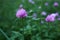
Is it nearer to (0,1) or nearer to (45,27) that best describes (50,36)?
(45,27)

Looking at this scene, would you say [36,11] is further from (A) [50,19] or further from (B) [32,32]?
(A) [50,19]

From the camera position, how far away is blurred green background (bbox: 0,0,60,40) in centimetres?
213

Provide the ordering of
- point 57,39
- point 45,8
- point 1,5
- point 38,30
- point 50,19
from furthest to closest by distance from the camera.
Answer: point 1,5
point 45,8
point 57,39
point 38,30
point 50,19

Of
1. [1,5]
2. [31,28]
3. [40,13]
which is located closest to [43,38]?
[31,28]

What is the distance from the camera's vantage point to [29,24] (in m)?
2.20

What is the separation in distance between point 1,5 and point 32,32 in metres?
1.45

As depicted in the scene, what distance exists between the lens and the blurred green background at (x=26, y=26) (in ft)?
7.00

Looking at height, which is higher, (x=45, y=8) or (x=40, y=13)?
(x=45, y=8)

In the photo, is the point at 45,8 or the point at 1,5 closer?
the point at 45,8

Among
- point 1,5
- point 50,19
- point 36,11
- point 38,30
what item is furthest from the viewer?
point 1,5

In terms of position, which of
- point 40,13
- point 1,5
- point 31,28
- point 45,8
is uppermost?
point 1,5

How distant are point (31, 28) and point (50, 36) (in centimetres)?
29

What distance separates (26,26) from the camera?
2219mm

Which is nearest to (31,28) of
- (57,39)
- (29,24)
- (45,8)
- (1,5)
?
(29,24)
